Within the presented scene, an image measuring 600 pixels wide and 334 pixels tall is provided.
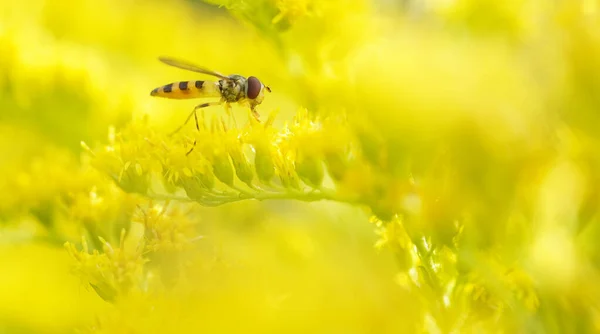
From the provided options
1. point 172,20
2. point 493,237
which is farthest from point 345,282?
point 172,20

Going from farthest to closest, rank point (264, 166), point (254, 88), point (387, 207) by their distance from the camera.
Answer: point (254, 88)
point (264, 166)
point (387, 207)

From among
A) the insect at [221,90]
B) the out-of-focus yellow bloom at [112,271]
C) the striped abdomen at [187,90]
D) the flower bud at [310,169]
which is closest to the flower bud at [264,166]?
the flower bud at [310,169]

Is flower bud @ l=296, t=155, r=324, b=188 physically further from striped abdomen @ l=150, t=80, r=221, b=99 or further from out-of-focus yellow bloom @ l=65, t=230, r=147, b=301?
striped abdomen @ l=150, t=80, r=221, b=99

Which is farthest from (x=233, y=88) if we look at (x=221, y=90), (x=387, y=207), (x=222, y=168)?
(x=387, y=207)

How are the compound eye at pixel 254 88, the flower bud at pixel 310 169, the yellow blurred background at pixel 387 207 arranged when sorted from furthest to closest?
1. the compound eye at pixel 254 88
2. the flower bud at pixel 310 169
3. the yellow blurred background at pixel 387 207

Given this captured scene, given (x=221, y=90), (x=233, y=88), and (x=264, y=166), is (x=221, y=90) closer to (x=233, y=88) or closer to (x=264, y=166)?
(x=233, y=88)

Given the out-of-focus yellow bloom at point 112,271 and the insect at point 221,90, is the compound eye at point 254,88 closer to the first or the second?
the insect at point 221,90
